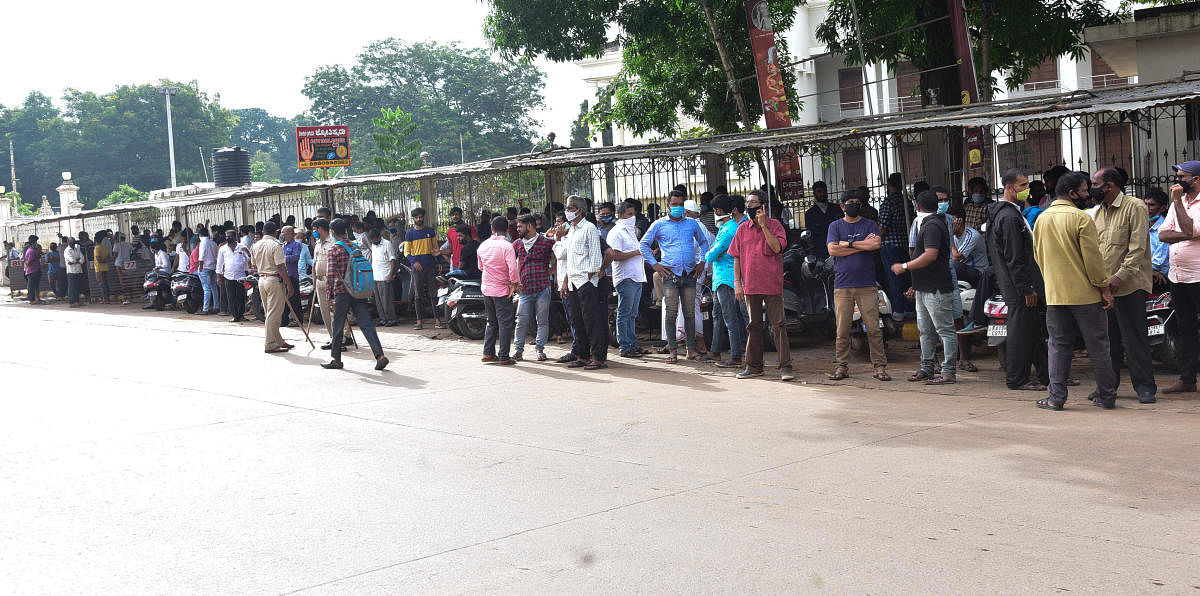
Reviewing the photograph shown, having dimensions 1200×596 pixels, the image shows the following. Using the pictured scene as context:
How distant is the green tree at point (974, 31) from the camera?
14.7m

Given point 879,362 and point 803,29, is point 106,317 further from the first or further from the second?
point 803,29

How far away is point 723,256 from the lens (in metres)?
10.9

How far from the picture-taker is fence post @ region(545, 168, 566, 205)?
59.9 ft

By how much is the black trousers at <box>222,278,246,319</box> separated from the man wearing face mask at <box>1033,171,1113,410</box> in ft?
51.0

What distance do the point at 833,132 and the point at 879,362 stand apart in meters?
3.74

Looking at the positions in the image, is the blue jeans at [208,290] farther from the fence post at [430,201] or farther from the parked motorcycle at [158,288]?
the fence post at [430,201]

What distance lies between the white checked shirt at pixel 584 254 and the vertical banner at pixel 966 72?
5.25m

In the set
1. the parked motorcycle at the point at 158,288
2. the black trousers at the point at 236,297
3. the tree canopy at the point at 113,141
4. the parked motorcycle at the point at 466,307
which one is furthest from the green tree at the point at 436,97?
the parked motorcycle at the point at 466,307

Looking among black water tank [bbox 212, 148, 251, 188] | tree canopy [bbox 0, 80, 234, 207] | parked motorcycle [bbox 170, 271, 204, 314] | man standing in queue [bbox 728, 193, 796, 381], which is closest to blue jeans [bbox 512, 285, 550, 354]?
man standing in queue [bbox 728, 193, 796, 381]

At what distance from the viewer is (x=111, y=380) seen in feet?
39.7

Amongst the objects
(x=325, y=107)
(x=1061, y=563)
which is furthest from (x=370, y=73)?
(x=1061, y=563)

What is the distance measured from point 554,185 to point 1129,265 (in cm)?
1184

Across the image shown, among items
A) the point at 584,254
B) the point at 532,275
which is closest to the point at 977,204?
the point at 584,254

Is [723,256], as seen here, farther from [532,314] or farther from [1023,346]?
[1023,346]
